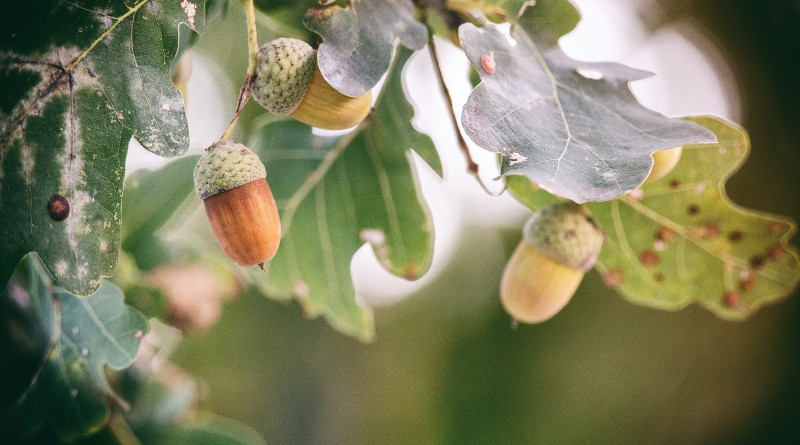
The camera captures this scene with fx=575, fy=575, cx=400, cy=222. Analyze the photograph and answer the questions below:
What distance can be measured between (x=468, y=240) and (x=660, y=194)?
343 cm

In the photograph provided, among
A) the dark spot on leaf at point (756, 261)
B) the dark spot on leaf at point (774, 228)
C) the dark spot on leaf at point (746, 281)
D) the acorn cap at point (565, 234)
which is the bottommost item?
the dark spot on leaf at point (746, 281)

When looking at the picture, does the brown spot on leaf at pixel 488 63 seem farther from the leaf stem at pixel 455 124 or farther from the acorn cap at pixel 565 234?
the acorn cap at pixel 565 234

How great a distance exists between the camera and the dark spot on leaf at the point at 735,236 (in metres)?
1.00

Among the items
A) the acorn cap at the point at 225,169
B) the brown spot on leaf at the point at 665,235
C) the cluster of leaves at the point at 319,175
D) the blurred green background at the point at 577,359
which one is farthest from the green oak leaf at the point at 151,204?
the blurred green background at the point at 577,359

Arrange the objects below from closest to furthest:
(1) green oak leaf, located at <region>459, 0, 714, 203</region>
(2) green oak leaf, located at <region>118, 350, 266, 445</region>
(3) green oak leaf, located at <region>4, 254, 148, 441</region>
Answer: (1) green oak leaf, located at <region>459, 0, 714, 203</region>, (3) green oak leaf, located at <region>4, 254, 148, 441</region>, (2) green oak leaf, located at <region>118, 350, 266, 445</region>

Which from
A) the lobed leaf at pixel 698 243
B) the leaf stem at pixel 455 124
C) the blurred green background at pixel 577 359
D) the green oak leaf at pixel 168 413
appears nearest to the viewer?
the leaf stem at pixel 455 124

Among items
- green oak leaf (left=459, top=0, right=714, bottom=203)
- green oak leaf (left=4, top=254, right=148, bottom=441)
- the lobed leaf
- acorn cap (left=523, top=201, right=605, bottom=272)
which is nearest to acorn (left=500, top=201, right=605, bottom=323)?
acorn cap (left=523, top=201, right=605, bottom=272)

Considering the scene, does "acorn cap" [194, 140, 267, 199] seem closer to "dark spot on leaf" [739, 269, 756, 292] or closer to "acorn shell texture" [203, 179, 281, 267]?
"acorn shell texture" [203, 179, 281, 267]

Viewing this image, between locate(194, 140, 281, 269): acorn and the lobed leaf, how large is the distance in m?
0.60

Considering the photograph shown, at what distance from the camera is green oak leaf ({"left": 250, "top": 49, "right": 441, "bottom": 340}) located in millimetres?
994

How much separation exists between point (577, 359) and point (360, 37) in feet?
12.3

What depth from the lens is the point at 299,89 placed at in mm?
646

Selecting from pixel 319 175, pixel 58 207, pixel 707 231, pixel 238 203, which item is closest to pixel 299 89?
pixel 238 203

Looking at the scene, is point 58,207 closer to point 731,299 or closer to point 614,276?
point 614,276
